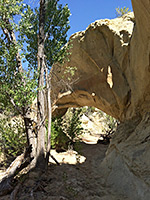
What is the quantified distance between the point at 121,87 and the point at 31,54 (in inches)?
176

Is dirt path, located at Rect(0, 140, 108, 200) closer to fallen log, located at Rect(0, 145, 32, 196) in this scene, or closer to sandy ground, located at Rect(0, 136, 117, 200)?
sandy ground, located at Rect(0, 136, 117, 200)

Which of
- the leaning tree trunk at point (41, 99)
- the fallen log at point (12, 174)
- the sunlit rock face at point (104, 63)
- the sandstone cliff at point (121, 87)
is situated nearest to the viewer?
the sandstone cliff at point (121, 87)

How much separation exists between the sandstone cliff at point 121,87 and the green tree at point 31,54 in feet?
3.25

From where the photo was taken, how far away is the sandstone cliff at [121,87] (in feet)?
13.5

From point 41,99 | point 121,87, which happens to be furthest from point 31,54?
point 121,87

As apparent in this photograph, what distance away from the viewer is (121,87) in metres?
7.98

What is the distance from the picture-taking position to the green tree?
543cm

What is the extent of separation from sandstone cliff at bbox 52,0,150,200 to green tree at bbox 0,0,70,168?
3.25 feet

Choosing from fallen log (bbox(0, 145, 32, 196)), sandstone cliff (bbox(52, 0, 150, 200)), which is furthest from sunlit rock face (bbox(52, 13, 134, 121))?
fallen log (bbox(0, 145, 32, 196))

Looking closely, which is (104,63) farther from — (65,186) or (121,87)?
(65,186)

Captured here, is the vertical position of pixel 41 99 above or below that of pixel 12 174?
above

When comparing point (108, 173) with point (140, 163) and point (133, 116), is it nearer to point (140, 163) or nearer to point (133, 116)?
point (140, 163)

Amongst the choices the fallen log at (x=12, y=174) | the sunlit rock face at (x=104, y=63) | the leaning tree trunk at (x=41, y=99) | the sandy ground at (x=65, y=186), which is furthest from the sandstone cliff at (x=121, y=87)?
the fallen log at (x=12, y=174)

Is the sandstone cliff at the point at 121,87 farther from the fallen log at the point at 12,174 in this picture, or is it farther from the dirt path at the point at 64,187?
the fallen log at the point at 12,174
